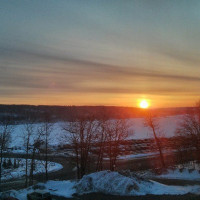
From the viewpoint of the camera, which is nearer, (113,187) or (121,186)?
(121,186)

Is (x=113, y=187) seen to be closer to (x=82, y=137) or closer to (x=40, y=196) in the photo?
(x=40, y=196)

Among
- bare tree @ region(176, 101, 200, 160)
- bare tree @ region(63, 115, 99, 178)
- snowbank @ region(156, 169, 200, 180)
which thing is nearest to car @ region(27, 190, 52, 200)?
bare tree @ region(63, 115, 99, 178)

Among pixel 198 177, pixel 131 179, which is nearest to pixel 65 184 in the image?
pixel 131 179

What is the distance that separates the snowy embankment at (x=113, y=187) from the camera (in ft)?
61.2

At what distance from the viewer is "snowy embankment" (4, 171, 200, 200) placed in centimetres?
1866

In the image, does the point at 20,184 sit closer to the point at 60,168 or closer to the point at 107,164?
the point at 60,168

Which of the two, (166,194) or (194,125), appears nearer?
(166,194)

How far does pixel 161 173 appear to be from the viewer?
92.4ft

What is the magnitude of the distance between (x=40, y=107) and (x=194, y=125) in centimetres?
12909

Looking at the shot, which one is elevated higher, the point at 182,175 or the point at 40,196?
the point at 40,196

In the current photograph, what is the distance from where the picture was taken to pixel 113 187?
63.3 ft

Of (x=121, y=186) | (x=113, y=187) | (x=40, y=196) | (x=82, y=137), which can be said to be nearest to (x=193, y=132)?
(x=82, y=137)

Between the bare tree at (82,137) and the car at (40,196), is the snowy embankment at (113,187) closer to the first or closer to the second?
the car at (40,196)

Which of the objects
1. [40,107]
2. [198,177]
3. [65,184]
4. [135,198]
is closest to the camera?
[135,198]
